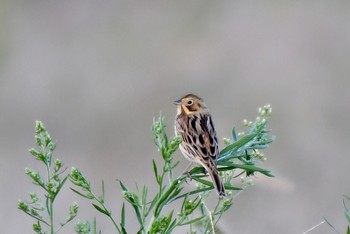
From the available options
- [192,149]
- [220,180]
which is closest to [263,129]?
[220,180]

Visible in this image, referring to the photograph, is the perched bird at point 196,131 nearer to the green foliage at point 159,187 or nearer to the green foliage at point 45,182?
the green foliage at point 159,187

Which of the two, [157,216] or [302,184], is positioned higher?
[302,184]

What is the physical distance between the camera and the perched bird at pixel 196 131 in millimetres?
1430

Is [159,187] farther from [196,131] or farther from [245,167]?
[196,131]

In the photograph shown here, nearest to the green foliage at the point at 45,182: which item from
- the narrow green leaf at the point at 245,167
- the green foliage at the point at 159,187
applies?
the green foliage at the point at 159,187

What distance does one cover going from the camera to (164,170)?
96 cm

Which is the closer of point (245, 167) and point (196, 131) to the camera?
point (245, 167)

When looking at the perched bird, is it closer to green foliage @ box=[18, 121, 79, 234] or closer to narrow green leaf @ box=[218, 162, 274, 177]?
narrow green leaf @ box=[218, 162, 274, 177]

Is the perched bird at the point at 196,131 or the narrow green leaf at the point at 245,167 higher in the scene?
the perched bird at the point at 196,131

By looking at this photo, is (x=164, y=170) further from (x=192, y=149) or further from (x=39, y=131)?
(x=192, y=149)

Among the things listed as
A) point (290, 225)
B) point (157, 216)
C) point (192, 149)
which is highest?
point (290, 225)

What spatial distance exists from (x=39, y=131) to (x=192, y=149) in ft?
1.95

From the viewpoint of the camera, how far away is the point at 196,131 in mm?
1595

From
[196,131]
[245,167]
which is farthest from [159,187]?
[196,131]
